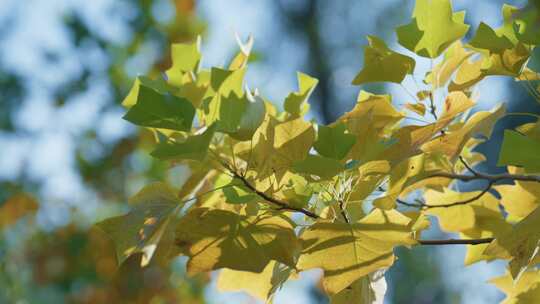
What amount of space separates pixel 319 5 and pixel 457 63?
166 inches

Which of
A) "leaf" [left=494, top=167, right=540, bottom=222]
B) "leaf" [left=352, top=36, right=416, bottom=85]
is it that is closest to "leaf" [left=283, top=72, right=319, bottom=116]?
"leaf" [left=352, top=36, right=416, bottom=85]

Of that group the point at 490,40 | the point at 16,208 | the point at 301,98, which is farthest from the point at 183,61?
the point at 16,208

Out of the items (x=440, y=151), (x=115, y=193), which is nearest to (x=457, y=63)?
(x=440, y=151)

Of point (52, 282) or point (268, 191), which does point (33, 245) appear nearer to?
point (52, 282)

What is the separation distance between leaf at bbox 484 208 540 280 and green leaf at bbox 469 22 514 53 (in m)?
0.09

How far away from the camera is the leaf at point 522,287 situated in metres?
0.42

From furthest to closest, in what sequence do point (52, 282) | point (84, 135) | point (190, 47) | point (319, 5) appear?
Result: point (319, 5) → point (84, 135) → point (52, 282) → point (190, 47)

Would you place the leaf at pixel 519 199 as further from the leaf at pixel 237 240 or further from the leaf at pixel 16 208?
the leaf at pixel 16 208

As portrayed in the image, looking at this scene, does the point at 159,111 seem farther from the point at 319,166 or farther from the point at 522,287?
the point at 522,287

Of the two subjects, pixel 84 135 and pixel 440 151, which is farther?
pixel 84 135

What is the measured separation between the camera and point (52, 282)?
6.50 feet

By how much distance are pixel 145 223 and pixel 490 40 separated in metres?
0.19

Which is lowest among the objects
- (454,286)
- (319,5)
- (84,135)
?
(454,286)

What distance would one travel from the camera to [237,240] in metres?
0.35
